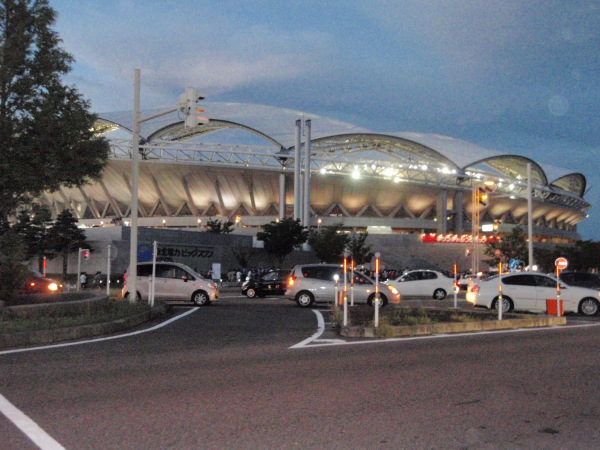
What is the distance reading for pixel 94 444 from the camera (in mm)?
5191

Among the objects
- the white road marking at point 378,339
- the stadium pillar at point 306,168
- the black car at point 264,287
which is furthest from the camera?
the stadium pillar at point 306,168

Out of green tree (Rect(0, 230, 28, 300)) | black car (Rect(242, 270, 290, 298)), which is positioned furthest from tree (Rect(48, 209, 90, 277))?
green tree (Rect(0, 230, 28, 300))

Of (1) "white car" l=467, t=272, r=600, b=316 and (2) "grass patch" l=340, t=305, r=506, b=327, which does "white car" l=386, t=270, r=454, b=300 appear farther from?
A: (2) "grass patch" l=340, t=305, r=506, b=327

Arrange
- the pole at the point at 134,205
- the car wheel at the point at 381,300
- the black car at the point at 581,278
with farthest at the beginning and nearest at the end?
the black car at the point at 581,278, the car wheel at the point at 381,300, the pole at the point at 134,205

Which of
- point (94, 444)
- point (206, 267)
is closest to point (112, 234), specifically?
point (206, 267)

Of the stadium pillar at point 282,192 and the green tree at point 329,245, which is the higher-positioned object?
the stadium pillar at point 282,192

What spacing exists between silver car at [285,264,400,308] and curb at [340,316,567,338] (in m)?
6.07

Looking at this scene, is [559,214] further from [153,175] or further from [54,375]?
[54,375]

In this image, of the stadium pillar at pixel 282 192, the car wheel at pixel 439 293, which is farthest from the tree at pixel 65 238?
the stadium pillar at pixel 282 192

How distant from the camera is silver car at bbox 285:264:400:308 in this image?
21.8m

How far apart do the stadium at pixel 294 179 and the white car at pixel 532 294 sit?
144 feet

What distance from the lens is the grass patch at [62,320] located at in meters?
12.1

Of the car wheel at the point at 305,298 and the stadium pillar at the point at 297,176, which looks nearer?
the car wheel at the point at 305,298

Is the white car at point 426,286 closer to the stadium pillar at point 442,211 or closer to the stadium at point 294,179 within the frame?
the stadium at point 294,179
